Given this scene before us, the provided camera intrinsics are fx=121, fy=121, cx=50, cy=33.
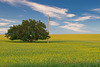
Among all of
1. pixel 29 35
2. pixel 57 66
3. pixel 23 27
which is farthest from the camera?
pixel 23 27

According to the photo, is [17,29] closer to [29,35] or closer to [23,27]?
[23,27]

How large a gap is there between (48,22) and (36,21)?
4764 millimetres

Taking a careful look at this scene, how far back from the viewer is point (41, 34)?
133 ft

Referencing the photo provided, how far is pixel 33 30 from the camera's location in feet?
132

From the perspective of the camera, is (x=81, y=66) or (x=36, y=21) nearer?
(x=81, y=66)

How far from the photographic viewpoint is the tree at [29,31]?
128 ft

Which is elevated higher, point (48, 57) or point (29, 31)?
point (29, 31)

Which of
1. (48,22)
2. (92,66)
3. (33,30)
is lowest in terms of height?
(92,66)

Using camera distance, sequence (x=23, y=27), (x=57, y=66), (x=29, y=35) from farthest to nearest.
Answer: (x=23, y=27) → (x=29, y=35) → (x=57, y=66)

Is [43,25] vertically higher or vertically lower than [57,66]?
higher

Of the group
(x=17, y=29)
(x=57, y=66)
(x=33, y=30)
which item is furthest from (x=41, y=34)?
(x=57, y=66)

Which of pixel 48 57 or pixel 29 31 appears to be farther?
pixel 29 31

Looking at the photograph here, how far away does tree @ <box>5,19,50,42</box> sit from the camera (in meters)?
39.1

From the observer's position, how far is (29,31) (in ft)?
128
